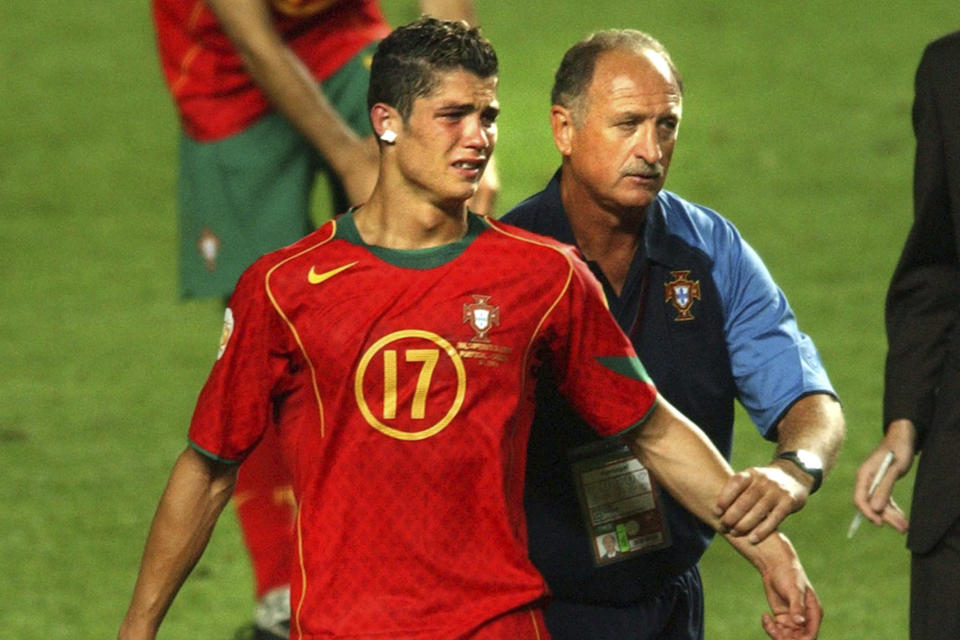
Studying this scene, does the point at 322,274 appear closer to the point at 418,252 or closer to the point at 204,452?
the point at 418,252

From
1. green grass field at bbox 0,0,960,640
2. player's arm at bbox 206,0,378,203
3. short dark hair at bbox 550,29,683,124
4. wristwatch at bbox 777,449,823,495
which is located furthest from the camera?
green grass field at bbox 0,0,960,640

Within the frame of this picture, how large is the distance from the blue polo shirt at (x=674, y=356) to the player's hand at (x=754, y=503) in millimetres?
495

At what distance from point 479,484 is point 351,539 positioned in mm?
207

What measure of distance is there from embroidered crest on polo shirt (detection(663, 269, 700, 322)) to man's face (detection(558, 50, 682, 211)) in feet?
0.52

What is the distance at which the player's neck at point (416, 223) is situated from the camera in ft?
10.1

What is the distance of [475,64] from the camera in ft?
10.1

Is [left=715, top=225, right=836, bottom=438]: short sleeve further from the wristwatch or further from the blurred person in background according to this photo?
the blurred person in background

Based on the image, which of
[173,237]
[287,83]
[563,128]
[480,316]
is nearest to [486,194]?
[287,83]

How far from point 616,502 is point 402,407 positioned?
755 millimetres

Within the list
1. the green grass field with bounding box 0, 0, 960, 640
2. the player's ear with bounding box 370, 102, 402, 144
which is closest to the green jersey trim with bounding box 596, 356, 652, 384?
the player's ear with bounding box 370, 102, 402, 144

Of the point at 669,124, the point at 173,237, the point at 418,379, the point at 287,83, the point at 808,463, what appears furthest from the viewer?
the point at 173,237

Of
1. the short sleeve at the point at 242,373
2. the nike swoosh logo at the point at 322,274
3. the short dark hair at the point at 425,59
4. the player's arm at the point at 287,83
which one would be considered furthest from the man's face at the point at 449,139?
the player's arm at the point at 287,83

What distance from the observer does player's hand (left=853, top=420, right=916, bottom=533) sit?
10.1ft

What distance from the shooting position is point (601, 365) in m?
3.11
